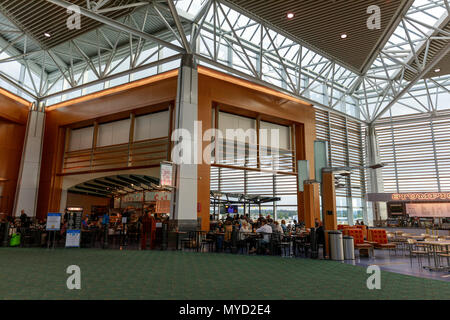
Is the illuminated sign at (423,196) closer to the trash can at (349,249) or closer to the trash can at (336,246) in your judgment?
the trash can at (349,249)

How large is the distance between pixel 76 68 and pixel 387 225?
20.5 meters

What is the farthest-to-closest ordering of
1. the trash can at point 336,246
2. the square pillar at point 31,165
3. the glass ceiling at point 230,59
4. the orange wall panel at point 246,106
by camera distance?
the square pillar at point 31,165 < the glass ceiling at point 230,59 < the orange wall panel at point 246,106 < the trash can at point 336,246

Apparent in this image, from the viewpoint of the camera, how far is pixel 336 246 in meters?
8.16

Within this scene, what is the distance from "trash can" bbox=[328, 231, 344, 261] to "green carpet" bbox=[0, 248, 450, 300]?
77cm

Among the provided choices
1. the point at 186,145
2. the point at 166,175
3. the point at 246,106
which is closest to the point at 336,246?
the point at 166,175

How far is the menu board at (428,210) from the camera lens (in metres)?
16.9

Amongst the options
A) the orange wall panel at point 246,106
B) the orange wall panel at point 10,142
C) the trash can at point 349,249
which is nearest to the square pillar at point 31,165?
the orange wall panel at point 10,142

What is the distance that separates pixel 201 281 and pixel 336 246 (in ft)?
14.9

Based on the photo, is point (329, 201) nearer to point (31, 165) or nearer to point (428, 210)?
point (428, 210)

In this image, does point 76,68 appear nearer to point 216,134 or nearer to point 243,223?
point 216,134

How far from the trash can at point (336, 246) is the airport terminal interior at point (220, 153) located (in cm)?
6

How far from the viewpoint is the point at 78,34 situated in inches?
525

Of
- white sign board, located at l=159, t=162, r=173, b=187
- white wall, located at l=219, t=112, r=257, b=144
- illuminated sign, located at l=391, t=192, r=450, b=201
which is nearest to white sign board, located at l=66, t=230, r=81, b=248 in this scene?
white sign board, located at l=159, t=162, r=173, b=187
